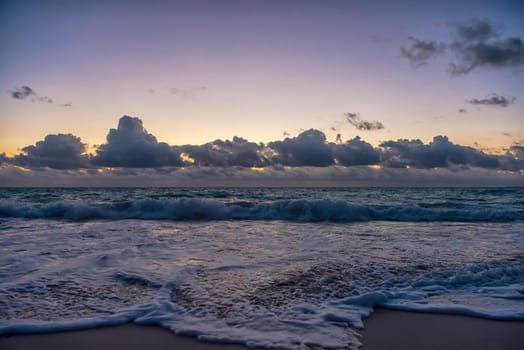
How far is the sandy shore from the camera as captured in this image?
3.50m

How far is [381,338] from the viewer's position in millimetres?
3678

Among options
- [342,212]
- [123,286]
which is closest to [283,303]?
[123,286]

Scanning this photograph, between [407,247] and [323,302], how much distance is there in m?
4.84

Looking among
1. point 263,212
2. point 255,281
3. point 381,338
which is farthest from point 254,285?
point 263,212

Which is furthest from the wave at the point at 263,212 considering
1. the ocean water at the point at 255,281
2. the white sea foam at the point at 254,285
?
the white sea foam at the point at 254,285

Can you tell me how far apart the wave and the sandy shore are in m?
12.3

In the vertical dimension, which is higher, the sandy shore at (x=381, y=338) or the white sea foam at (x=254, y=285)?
the white sea foam at (x=254, y=285)

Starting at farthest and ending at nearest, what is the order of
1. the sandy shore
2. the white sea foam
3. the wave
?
the wave, the white sea foam, the sandy shore

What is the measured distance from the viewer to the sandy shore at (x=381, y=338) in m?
3.50

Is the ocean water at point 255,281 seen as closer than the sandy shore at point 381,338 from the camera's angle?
No

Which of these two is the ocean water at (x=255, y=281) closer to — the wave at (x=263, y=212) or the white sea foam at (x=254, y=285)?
the white sea foam at (x=254, y=285)

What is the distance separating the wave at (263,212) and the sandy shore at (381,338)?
12.3 m

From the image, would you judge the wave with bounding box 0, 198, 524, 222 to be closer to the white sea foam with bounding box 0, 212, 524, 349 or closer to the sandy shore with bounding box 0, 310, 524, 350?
the white sea foam with bounding box 0, 212, 524, 349

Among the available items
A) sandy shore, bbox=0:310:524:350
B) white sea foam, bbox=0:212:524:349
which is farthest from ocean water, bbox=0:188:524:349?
sandy shore, bbox=0:310:524:350
